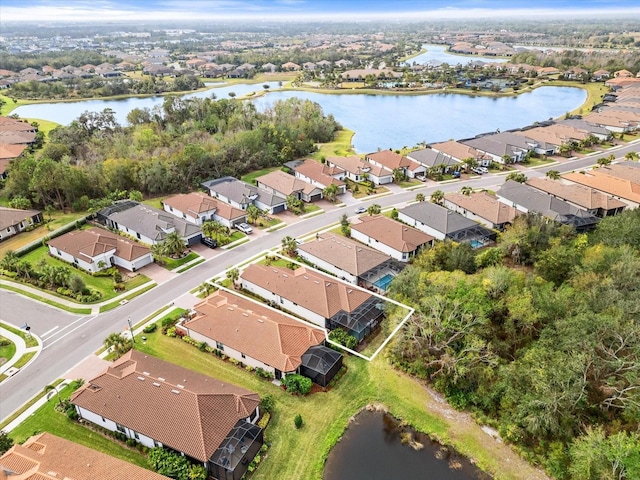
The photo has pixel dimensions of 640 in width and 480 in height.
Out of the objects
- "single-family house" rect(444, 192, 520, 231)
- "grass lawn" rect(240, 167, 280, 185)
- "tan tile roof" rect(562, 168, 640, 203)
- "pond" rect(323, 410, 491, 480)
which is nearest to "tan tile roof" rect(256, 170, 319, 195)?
"grass lawn" rect(240, 167, 280, 185)

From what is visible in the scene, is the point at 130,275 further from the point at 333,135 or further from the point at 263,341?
the point at 333,135

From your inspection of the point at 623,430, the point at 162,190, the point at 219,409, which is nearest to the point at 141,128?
the point at 162,190

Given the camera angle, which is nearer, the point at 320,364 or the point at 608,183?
the point at 320,364

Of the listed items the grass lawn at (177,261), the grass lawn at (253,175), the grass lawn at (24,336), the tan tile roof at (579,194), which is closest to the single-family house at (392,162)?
the grass lawn at (253,175)

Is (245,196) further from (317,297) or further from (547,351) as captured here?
(547,351)

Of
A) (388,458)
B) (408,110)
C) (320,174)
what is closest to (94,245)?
(320,174)

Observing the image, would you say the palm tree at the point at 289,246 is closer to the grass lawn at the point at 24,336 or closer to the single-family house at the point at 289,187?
the single-family house at the point at 289,187
